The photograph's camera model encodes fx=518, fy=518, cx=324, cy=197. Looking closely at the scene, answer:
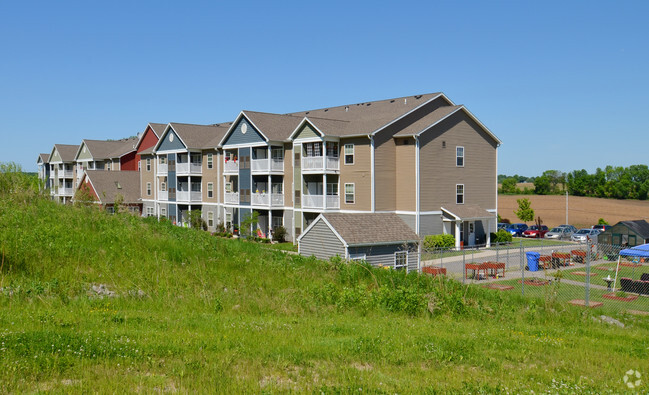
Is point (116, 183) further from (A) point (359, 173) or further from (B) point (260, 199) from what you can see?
(A) point (359, 173)

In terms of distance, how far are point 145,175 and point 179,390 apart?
195 feet

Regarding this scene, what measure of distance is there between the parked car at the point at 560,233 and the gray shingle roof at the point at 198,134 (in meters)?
32.6

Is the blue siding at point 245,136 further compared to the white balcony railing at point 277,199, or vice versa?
the blue siding at point 245,136

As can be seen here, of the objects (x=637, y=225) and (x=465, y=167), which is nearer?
(x=637, y=225)

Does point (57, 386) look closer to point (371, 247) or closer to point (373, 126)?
point (371, 247)

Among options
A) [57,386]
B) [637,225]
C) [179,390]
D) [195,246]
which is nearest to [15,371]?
[57,386]

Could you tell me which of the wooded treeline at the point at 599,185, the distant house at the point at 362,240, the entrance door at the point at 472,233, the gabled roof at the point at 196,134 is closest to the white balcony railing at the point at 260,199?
the gabled roof at the point at 196,134

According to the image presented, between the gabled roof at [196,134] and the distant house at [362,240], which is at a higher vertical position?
the gabled roof at [196,134]

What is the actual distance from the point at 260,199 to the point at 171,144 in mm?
16097

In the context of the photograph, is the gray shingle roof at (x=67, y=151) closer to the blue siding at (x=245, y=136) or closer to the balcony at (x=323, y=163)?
the blue siding at (x=245, y=136)

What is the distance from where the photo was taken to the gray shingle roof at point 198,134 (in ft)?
170

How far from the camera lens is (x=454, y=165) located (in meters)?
38.8

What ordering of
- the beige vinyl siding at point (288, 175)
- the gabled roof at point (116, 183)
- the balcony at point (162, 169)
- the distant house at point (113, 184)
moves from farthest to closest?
the gabled roof at point (116, 183)
the distant house at point (113, 184)
the balcony at point (162, 169)
the beige vinyl siding at point (288, 175)

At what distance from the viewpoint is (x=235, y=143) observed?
152ft
